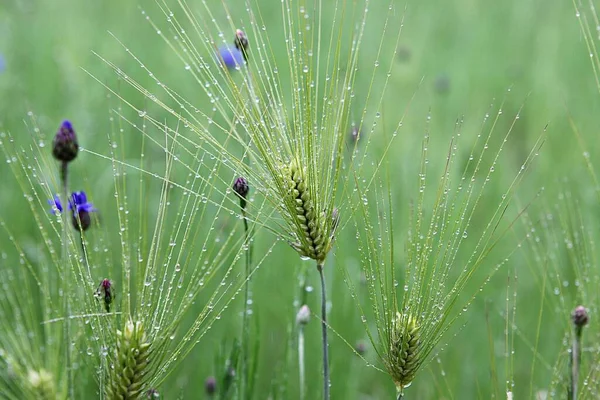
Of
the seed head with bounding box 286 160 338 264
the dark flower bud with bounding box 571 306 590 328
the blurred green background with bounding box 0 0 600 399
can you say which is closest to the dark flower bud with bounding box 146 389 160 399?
the seed head with bounding box 286 160 338 264

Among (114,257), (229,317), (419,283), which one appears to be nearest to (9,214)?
(114,257)

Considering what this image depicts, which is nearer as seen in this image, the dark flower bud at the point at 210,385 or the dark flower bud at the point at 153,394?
the dark flower bud at the point at 153,394

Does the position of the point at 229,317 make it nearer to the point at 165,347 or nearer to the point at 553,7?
the point at 165,347

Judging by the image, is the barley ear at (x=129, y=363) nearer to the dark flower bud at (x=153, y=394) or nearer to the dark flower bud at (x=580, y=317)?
the dark flower bud at (x=153, y=394)

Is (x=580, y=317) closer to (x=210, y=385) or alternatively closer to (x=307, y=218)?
(x=307, y=218)

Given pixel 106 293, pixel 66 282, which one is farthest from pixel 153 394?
pixel 66 282

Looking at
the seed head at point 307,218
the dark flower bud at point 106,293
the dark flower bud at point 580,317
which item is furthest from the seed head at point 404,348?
the dark flower bud at point 106,293

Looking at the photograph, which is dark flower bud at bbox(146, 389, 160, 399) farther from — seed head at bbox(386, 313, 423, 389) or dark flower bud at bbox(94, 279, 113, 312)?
seed head at bbox(386, 313, 423, 389)

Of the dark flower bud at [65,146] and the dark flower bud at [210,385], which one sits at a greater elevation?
the dark flower bud at [65,146]
